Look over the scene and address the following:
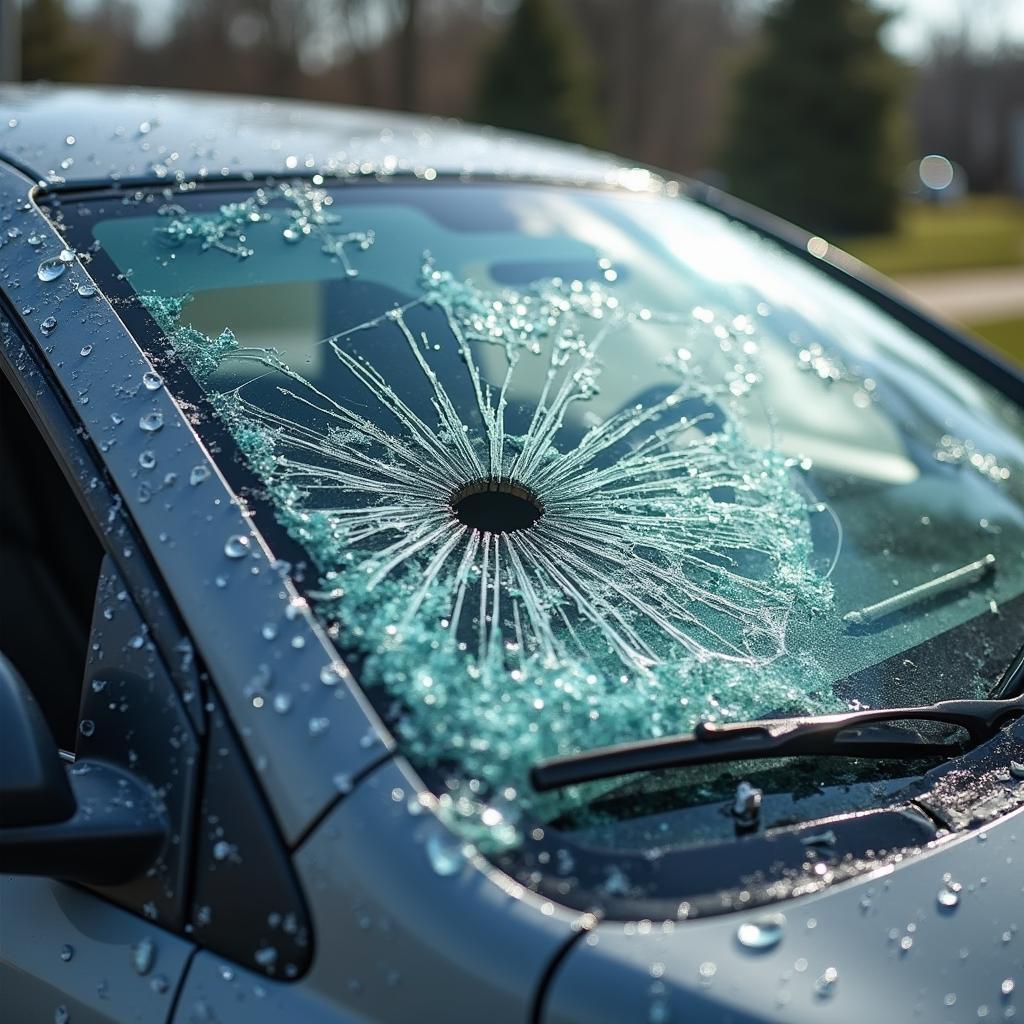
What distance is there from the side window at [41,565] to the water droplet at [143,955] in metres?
0.70

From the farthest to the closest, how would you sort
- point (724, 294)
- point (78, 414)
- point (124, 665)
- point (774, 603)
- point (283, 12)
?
point (283, 12) → point (724, 294) → point (774, 603) → point (78, 414) → point (124, 665)

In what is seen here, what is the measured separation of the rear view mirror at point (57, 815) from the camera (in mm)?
1079

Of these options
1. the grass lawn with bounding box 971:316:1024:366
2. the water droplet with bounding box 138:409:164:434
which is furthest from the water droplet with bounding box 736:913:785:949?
the grass lawn with bounding box 971:316:1024:366

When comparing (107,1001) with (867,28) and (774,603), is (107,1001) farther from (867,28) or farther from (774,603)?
(867,28)

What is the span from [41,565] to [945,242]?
23.4 metres

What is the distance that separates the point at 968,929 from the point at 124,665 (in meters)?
0.81

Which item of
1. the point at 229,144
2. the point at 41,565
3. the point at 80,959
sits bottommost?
the point at 80,959

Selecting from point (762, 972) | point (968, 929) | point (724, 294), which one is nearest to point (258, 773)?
point (762, 972)

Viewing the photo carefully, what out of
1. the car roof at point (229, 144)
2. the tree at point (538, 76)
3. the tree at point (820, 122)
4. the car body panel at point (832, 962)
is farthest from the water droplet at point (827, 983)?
the tree at point (820, 122)

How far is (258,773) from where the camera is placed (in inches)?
43.4

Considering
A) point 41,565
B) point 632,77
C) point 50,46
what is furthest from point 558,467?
point 632,77

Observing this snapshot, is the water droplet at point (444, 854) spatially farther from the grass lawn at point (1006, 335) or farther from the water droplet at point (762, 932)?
the grass lawn at point (1006, 335)

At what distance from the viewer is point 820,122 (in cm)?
2489

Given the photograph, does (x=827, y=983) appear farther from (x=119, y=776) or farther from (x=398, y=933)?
(x=119, y=776)
